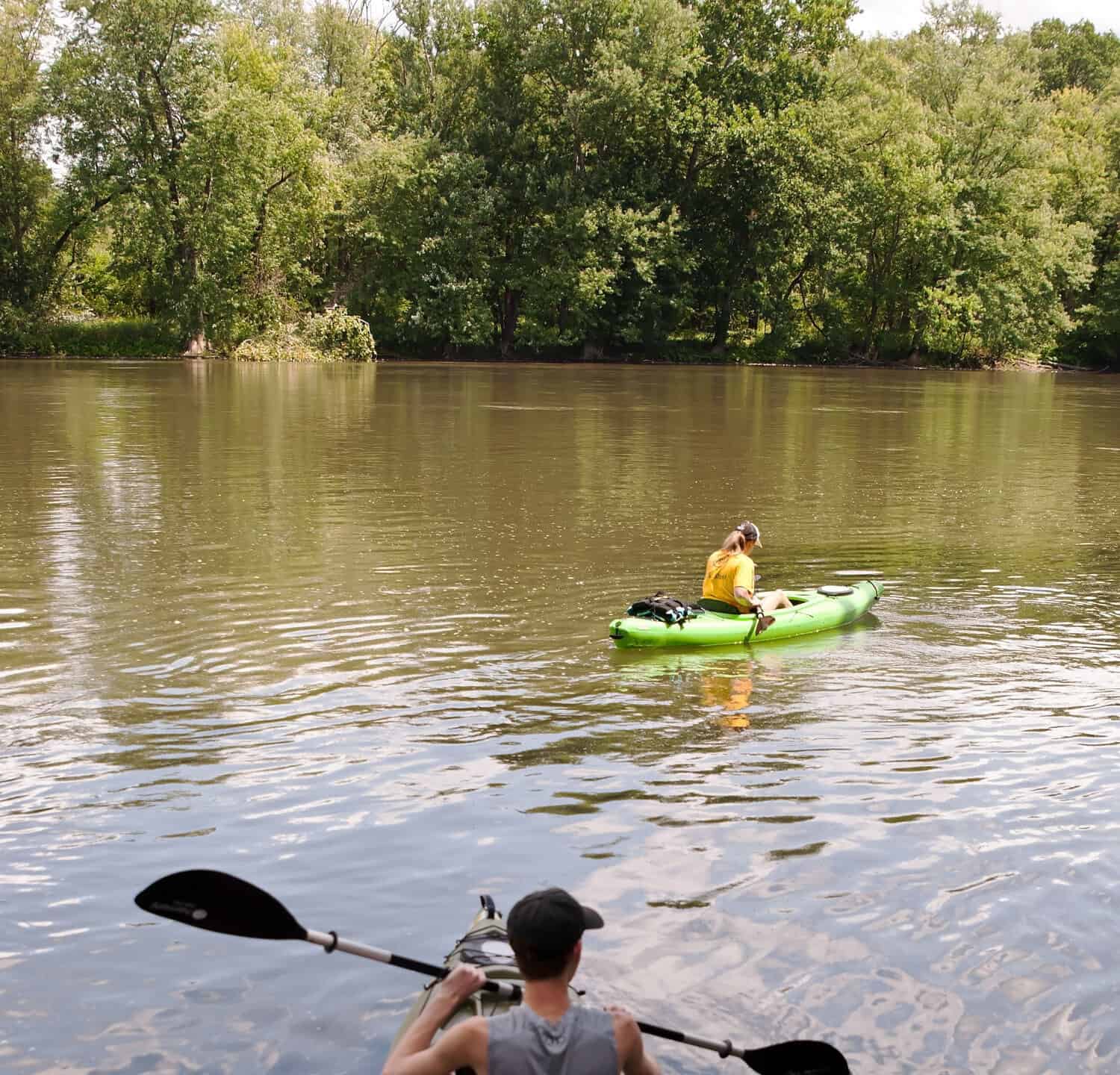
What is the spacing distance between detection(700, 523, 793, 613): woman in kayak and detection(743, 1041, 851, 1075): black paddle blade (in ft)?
20.5

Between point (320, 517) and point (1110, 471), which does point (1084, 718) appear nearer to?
point (320, 517)

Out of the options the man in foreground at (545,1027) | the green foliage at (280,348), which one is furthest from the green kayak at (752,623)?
the green foliage at (280,348)

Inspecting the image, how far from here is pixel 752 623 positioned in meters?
10.1

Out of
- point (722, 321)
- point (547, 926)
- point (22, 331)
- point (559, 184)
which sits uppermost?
point (559, 184)

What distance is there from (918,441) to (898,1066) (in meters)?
21.1

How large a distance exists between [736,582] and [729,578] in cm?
8

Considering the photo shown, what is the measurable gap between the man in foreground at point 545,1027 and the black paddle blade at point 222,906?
854mm

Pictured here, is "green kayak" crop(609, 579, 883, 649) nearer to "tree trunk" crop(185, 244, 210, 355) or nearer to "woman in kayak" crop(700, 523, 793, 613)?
"woman in kayak" crop(700, 523, 793, 613)

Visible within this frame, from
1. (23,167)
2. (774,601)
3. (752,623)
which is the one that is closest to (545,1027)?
(752,623)

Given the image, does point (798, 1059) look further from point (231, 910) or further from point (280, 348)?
point (280, 348)

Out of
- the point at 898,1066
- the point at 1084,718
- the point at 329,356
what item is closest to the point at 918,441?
the point at 1084,718

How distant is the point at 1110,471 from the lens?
2042 centimetres

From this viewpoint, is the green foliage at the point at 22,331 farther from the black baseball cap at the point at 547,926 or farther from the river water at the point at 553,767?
the black baseball cap at the point at 547,926

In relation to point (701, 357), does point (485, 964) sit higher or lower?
lower
